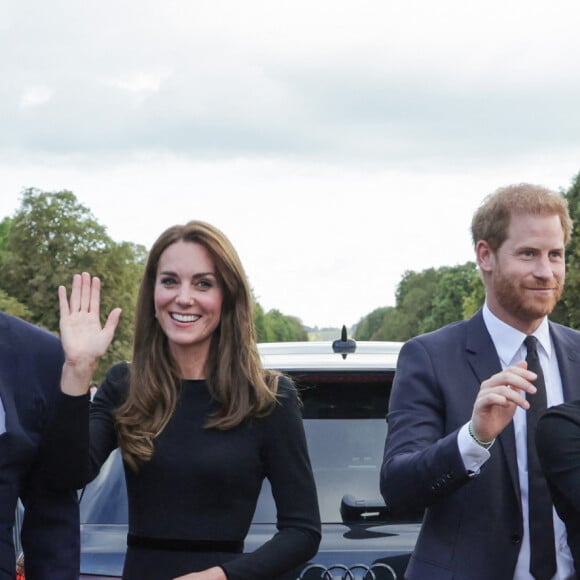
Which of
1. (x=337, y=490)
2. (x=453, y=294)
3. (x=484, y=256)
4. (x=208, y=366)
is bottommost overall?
(x=337, y=490)

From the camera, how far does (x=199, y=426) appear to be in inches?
156

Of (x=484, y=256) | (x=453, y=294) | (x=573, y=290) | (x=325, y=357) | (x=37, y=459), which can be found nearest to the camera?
(x=37, y=459)

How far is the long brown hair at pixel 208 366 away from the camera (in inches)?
155

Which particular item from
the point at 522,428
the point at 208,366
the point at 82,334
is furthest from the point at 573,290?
the point at 82,334

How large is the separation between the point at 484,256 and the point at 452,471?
675mm

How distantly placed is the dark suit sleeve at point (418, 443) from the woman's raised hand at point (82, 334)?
840mm

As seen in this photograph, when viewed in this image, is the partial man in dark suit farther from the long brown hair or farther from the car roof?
the car roof

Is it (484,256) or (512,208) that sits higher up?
(512,208)

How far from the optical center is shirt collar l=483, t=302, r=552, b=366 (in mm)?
3834

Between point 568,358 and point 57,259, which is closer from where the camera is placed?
point 568,358

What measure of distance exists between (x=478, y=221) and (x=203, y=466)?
1.06 m

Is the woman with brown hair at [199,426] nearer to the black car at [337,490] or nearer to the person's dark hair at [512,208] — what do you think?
the black car at [337,490]

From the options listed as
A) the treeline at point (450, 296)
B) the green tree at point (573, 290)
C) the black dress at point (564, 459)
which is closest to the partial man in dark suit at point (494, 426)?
the black dress at point (564, 459)

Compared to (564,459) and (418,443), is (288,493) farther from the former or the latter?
(564,459)
